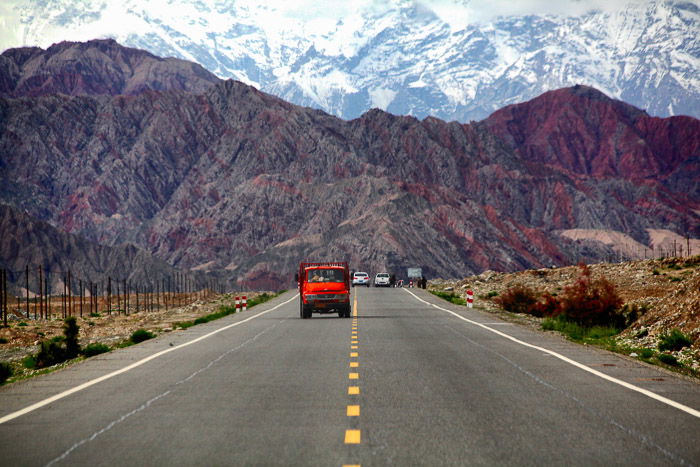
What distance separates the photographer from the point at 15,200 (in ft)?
552

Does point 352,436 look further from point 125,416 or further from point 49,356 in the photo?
point 49,356

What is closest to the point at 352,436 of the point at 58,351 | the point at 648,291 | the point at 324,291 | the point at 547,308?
the point at 58,351

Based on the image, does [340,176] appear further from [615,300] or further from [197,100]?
[615,300]

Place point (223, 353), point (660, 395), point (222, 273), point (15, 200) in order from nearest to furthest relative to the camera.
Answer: point (660, 395)
point (223, 353)
point (222, 273)
point (15, 200)

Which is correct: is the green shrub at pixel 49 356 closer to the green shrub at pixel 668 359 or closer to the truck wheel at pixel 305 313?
the green shrub at pixel 668 359

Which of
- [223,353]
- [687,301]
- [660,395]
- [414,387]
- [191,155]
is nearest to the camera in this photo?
[660,395]

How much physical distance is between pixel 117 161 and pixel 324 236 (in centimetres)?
5481

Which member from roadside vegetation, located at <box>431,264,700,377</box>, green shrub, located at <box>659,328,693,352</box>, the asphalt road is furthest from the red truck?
green shrub, located at <box>659,328,693,352</box>

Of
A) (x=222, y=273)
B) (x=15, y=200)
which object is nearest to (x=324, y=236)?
(x=222, y=273)

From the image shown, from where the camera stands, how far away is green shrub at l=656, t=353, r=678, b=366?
17078mm

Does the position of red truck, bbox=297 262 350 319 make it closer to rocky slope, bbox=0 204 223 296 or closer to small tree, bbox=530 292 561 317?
small tree, bbox=530 292 561 317

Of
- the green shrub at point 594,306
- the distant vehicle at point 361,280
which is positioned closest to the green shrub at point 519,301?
the green shrub at point 594,306

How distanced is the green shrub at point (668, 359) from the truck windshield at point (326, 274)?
18.8 meters

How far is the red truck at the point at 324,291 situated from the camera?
3459cm
